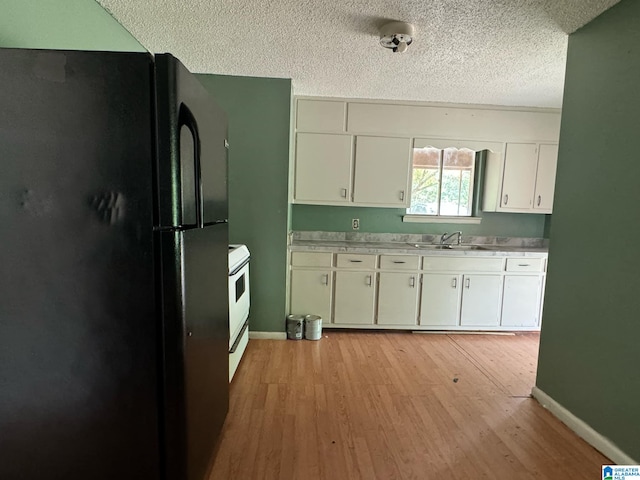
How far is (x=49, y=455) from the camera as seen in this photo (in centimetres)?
104

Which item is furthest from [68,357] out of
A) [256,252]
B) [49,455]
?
[256,252]

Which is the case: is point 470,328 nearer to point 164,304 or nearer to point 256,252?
point 256,252

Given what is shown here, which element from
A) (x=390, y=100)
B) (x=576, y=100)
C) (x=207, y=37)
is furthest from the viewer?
(x=390, y=100)

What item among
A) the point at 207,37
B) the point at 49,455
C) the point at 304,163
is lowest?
the point at 49,455

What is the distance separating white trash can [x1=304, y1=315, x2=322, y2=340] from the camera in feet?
10.1

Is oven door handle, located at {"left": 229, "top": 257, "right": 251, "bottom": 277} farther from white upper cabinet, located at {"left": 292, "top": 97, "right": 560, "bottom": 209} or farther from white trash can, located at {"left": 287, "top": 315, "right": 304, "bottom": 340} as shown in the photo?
white upper cabinet, located at {"left": 292, "top": 97, "right": 560, "bottom": 209}

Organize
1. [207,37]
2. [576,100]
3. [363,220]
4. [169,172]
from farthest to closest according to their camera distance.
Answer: [363,220] < [207,37] < [576,100] < [169,172]

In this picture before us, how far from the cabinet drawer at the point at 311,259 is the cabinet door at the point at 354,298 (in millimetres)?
185

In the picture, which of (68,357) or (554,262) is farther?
(554,262)

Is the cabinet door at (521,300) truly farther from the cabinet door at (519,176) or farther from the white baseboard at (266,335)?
the white baseboard at (266,335)

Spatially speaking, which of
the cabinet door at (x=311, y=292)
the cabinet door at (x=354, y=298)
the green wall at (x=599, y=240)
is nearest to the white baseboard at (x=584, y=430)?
the green wall at (x=599, y=240)

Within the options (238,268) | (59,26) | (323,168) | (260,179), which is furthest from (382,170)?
(59,26)

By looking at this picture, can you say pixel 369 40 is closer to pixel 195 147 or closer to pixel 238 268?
pixel 195 147

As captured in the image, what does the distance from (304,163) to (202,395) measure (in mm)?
2491
